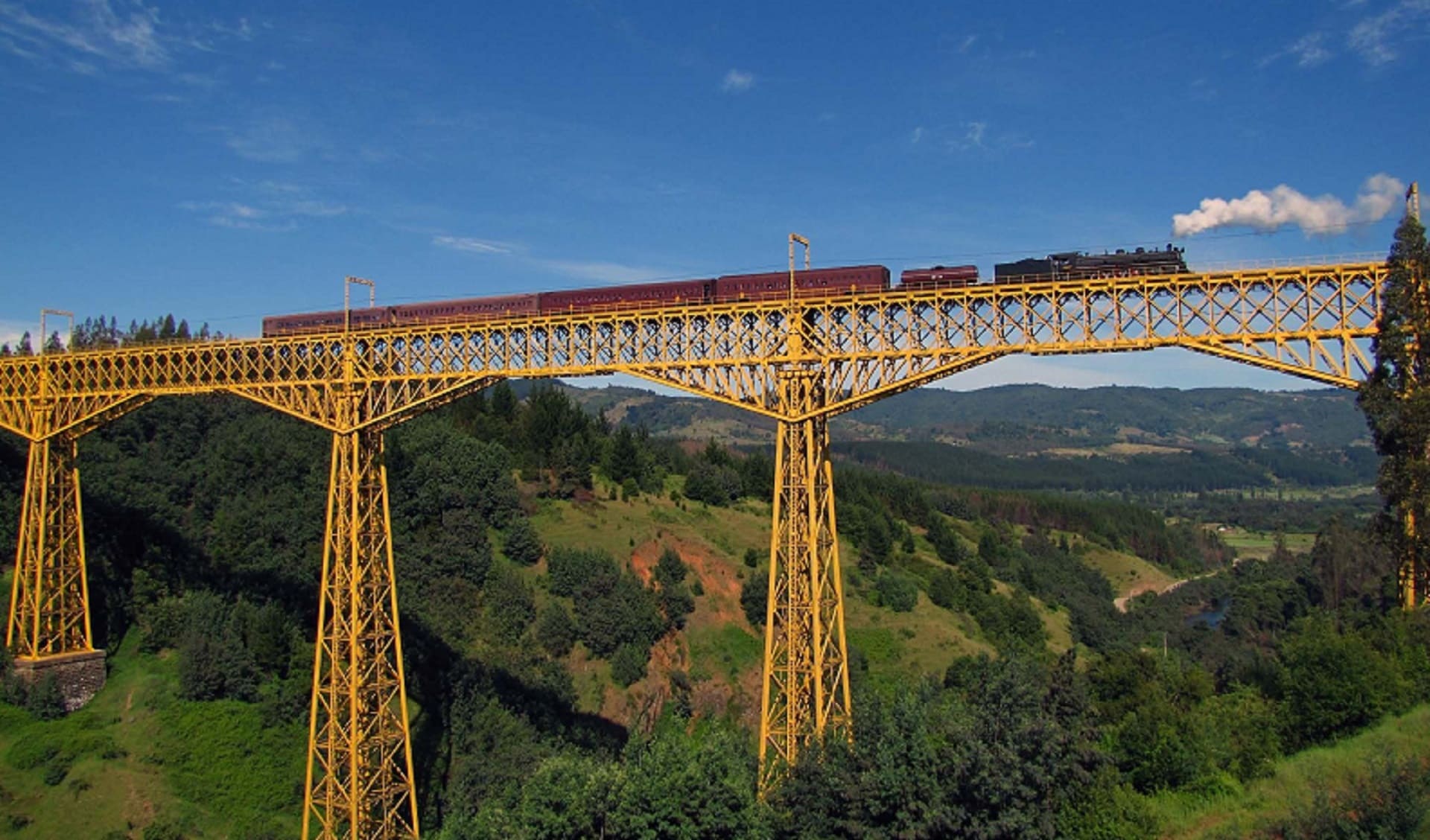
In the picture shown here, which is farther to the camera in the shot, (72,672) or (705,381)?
(72,672)

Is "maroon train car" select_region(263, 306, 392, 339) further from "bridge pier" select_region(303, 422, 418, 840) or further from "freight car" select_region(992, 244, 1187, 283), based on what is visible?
"freight car" select_region(992, 244, 1187, 283)

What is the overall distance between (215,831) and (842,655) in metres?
23.3

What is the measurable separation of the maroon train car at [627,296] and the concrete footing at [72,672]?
906 inches

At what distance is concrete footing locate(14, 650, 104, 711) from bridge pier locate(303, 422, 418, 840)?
15106 mm

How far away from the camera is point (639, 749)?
77.2 feet

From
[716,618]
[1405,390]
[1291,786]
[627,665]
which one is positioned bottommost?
[627,665]

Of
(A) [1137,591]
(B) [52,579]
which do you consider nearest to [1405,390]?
(B) [52,579]

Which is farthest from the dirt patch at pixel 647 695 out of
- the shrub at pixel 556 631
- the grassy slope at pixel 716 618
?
the shrub at pixel 556 631

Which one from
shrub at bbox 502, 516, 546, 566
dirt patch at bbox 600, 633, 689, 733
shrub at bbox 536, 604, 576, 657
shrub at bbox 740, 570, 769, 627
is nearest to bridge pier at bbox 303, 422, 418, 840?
dirt patch at bbox 600, 633, 689, 733

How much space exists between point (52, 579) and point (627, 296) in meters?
24.6

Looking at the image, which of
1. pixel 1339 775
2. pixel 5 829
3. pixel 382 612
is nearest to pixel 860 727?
pixel 1339 775

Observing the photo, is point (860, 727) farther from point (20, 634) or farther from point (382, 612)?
point (20, 634)

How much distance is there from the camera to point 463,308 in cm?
3003

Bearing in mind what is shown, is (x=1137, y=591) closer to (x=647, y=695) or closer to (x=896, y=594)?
(x=896, y=594)
